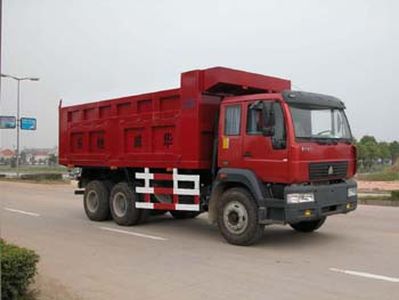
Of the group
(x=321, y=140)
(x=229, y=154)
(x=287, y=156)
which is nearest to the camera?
(x=287, y=156)

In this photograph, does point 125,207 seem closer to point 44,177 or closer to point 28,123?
point 44,177

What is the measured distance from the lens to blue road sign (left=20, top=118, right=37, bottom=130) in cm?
3938

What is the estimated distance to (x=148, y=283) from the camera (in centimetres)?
690

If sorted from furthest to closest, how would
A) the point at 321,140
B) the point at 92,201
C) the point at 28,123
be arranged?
1. the point at 28,123
2. the point at 92,201
3. the point at 321,140

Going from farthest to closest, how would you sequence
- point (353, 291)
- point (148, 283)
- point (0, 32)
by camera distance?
point (148, 283)
point (353, 291)
point (0, 32)

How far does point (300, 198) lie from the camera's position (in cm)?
912

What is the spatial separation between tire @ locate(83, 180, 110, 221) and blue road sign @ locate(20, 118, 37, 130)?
2712 cm

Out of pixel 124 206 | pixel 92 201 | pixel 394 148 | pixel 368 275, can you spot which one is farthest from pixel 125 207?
pixel 394 148

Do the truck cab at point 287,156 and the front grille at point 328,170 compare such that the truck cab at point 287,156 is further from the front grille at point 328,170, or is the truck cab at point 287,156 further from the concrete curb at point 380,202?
the concrete curb at point 380,202

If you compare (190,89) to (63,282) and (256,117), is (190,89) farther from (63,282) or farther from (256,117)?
(63,282)

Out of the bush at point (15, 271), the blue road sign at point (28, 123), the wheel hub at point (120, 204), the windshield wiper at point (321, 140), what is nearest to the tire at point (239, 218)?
the windshield wiper at point (321, 140)

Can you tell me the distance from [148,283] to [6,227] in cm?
682

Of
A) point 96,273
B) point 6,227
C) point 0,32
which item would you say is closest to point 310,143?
point 96,273

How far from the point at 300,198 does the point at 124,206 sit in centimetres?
481
